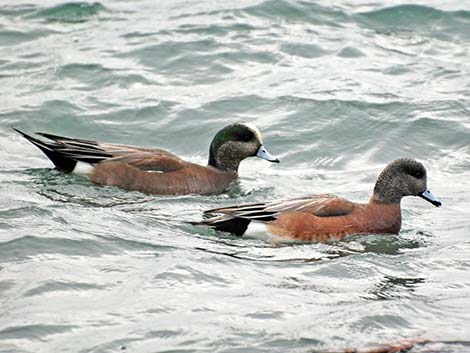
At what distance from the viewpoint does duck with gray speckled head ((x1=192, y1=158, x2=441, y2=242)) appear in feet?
30.5

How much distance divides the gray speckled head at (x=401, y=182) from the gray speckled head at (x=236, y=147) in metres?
1.71

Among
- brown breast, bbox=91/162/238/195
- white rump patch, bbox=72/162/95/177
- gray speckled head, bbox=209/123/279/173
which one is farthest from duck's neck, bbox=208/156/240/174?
→ white rump patch, bbox=72/162/95/177

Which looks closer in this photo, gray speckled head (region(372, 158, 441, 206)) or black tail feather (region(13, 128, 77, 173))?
gray speckled head (region(372, 158, 441, 206))

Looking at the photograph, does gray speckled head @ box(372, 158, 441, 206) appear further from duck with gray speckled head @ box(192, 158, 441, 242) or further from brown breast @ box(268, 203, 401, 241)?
brown breast @ box(268, 203, 401, 241)

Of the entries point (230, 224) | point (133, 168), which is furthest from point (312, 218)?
point (133, 168)

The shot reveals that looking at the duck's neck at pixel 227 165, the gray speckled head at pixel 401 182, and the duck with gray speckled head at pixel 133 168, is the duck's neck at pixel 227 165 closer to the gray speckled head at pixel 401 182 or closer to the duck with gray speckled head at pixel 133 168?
the duck with gray speckled head at pixel 133 168

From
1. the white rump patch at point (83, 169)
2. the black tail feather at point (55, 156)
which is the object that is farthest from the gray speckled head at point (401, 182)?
the black tail feather at point (55, 156)

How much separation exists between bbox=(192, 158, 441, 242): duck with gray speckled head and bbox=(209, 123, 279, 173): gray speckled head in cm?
184

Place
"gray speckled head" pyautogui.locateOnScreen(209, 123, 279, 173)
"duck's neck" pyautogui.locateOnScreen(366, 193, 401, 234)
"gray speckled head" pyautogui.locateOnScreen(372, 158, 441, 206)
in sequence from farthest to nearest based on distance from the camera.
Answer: "gray speckled head" pyautogui.locateOnScreen(209, 123, 279, 173)
"gray speckled head" pyautogui.locateOnScreen(372, 158, 441, 206)
"duck's neck" pyautogui.locateOnScreen(366, 193, 401, 234)

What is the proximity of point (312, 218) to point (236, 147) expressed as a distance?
7.43 ft

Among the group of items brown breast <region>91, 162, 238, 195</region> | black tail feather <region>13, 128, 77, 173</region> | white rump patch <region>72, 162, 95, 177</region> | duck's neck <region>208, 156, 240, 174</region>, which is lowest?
duck's neck <region>208, 156, 240, 174</region>

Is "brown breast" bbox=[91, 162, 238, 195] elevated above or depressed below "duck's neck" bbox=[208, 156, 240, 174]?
above

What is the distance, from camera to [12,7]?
1641 centimetres

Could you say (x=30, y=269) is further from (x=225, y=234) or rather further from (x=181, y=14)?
(x=181, y=14)
